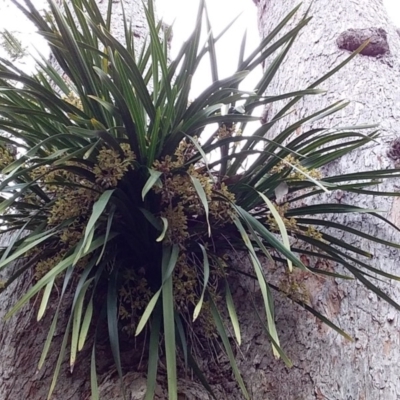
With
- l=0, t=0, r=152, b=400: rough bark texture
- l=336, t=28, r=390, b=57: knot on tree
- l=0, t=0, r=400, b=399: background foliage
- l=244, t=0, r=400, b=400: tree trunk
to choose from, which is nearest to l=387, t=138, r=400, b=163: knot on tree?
l=244, t=0, r=400, b=400: tree trunk

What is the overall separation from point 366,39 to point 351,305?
2.79 feet

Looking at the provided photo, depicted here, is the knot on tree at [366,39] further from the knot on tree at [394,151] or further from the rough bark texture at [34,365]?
the rough bark texture at [34,365]

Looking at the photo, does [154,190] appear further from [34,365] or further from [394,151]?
[394,151]

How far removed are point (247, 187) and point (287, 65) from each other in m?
0.68

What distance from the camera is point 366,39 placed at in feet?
5.13

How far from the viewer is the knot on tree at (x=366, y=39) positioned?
1.54 metres

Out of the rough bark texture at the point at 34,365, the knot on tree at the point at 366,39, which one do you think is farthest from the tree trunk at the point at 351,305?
the rough bark texture at the point at 34,365

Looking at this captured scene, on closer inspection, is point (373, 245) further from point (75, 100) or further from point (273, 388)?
point (75, 100)

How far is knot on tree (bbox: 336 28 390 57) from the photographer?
154cm

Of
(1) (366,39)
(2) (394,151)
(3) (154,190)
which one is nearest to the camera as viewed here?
(3) (154,190)

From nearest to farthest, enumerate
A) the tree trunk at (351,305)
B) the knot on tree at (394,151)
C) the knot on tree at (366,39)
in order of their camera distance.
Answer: the tree trunk at (351,305) < the knot on tree at (394,151) < the knot on tree at (366,39)

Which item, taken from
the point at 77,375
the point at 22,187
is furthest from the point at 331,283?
the point at 22,187

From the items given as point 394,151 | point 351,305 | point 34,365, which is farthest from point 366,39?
point 34,365

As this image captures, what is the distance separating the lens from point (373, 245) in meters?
1.15
